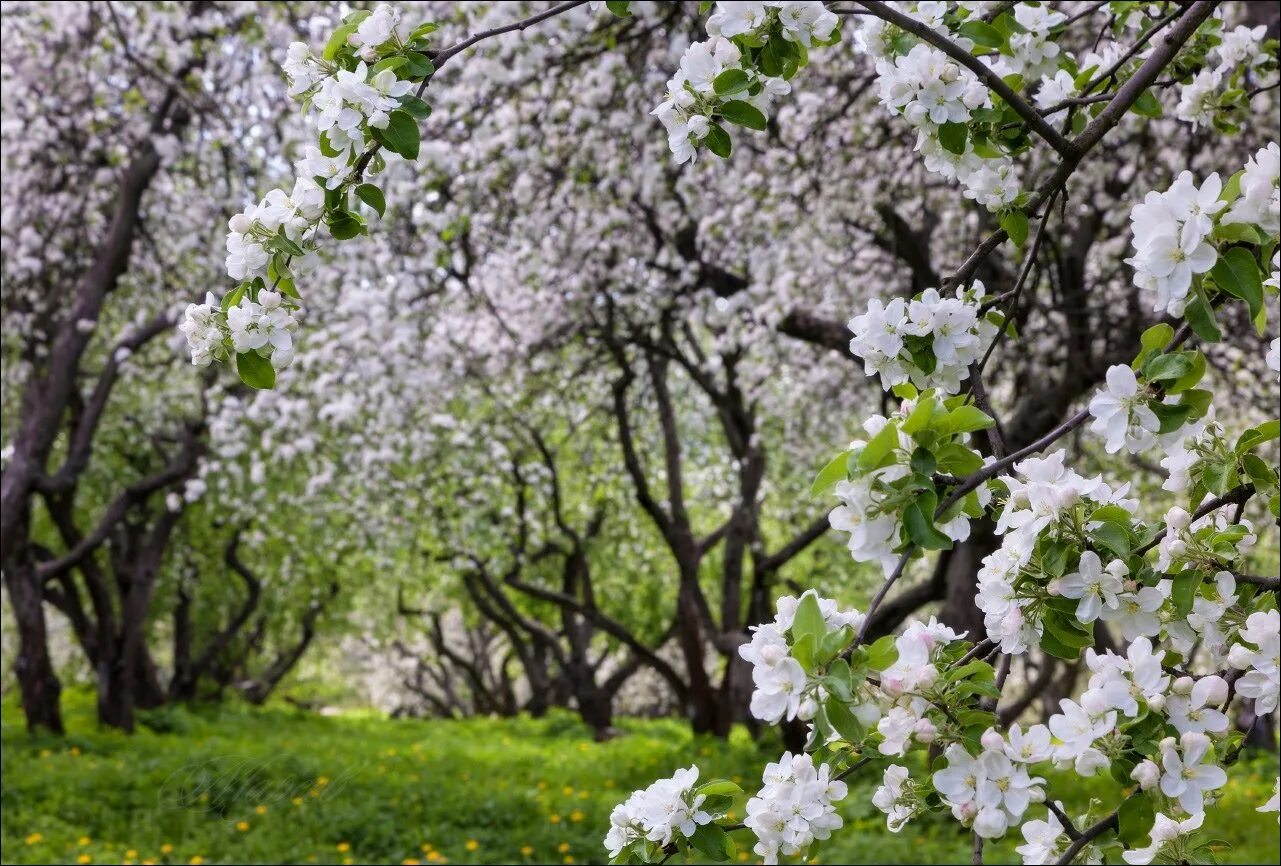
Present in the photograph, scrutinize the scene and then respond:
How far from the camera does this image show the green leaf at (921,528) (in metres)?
1.39

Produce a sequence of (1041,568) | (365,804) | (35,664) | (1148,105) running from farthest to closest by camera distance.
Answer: (35,664) < (365,804) < (1148,105) < (1041,568)

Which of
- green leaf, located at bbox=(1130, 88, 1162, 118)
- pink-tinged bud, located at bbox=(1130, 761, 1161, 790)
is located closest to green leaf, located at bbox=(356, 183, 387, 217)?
pink-tinged bud, located at bbox=(1130, 761, 1161, 790)

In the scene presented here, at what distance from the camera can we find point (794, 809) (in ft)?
5.24

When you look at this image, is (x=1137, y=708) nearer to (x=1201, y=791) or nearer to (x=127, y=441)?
(x=1201, y=791)

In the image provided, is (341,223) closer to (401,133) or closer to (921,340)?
(401,133)

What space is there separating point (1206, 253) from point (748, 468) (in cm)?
959

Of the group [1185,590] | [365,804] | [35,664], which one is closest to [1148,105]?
[1185,590]

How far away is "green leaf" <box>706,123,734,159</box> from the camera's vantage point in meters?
1.87

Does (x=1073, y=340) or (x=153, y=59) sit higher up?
(x=153, y=59)

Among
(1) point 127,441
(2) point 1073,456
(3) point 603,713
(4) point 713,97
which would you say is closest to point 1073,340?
(2) point 1073,456

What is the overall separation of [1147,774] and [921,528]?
1.39ft

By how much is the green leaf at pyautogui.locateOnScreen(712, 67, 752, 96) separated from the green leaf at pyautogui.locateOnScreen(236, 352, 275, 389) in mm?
833

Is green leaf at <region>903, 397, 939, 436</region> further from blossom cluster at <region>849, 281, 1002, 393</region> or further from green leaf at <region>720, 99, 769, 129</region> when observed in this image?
green leaf at <region>720, 99, 769, 129</region>

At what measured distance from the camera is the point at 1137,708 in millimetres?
1481
